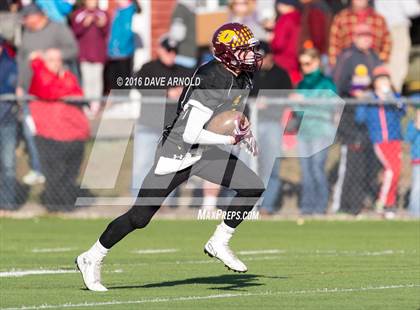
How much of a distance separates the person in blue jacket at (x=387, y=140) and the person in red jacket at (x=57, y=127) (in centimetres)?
378

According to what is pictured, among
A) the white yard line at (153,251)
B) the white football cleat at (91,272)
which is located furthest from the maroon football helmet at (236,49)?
the white yard line at (153,251)

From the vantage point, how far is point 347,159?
18141 millimetres

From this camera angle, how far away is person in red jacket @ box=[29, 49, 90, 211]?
18.2 m

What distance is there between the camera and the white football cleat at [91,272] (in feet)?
34.0

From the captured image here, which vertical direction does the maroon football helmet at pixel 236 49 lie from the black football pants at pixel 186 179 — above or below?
above

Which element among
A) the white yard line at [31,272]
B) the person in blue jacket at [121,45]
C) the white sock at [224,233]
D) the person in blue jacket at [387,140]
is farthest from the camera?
the person in blue jacket at [121,45]

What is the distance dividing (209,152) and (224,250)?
0.76 m

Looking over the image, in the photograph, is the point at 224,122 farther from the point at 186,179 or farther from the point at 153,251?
the point at 153,251

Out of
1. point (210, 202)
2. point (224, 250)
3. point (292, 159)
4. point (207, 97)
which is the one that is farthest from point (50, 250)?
point (292, 159)

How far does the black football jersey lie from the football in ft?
0.14

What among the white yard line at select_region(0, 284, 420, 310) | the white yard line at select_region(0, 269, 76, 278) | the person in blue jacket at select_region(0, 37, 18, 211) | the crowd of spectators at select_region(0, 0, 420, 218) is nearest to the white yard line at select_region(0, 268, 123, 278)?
the white yard line at select_region(0, 269, 76, 278)

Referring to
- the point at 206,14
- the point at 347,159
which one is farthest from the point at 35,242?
the point at 206,14

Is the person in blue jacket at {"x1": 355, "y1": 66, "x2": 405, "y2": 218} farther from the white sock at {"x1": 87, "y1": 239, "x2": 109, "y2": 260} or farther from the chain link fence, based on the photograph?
the white sock at {"x1": 87, "y1": 239, "x2": 109, "y2": 260}

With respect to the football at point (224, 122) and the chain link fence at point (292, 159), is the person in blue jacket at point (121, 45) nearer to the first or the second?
the chain link fence at point (292, 159)
